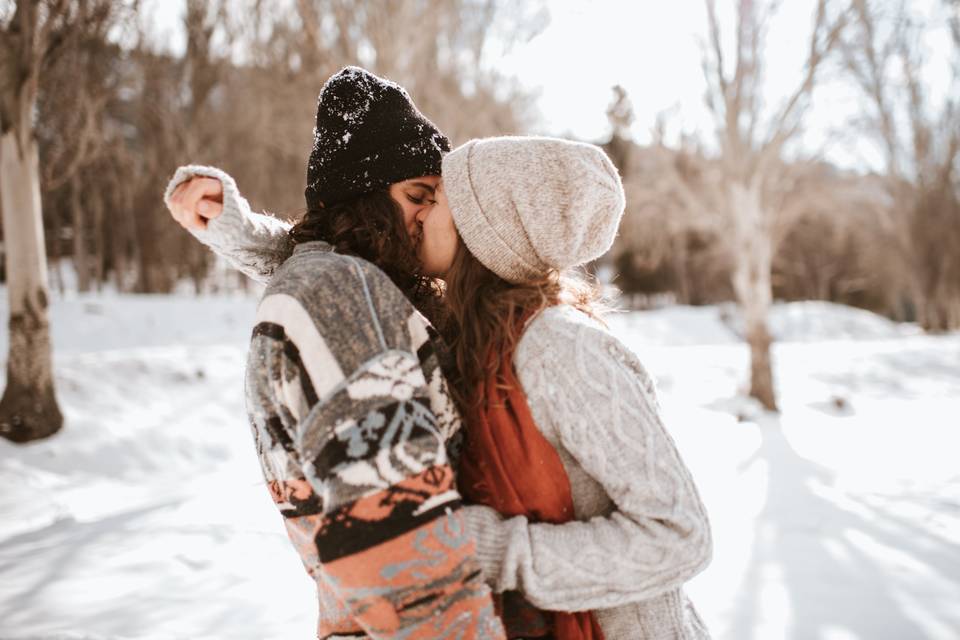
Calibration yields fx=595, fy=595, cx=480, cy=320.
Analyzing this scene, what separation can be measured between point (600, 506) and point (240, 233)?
89 centimetres

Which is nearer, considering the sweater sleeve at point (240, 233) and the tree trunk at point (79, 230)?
the sweater sleeve at point (240, 233)

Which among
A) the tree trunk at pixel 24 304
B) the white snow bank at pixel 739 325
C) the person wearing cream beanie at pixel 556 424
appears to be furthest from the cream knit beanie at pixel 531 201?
the white snow bank at pixel 739 325

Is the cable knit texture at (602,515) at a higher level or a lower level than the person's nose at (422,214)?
lower

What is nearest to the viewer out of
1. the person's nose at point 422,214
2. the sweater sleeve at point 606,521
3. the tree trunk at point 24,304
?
the sweater sleeve at point 606,521

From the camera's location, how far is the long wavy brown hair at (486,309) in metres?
1.14

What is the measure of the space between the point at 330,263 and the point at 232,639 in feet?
8.02

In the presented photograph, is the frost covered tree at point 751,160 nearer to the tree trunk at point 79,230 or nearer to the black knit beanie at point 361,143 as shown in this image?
the black knit beanie at point 361,143

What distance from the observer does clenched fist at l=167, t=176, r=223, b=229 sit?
3.92ft

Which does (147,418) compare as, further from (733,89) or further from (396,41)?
(733,89)

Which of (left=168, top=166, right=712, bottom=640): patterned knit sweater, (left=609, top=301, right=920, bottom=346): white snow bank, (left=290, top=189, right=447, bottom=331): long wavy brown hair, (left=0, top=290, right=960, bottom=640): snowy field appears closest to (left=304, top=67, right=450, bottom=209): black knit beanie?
(left=290, top=189, right=447, bottom=331): long wavy brown hair

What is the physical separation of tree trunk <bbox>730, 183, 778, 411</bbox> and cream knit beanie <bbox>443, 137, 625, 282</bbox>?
7.72 metres

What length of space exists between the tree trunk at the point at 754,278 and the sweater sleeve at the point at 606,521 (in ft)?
25.9

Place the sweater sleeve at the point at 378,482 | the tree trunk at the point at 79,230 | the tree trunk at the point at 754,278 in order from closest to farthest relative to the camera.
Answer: the sweater sleeve at the point at 378,482 < the tree trunk at the point at 754,278 < the tree trunk at the point at 79,230

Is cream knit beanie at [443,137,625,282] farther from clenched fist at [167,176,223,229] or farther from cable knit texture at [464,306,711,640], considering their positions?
clenched fist at [167,176,223,229]
